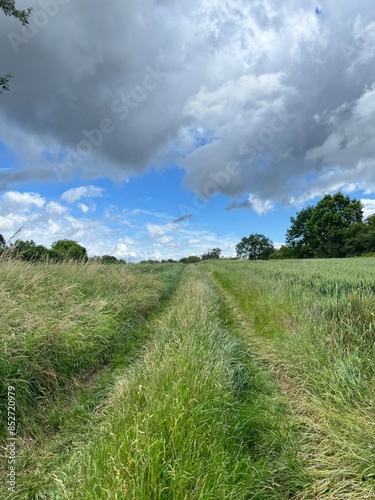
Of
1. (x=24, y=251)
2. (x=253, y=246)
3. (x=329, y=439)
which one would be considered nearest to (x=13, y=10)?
(x=24, y=251)

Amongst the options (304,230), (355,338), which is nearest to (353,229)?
(304,230)

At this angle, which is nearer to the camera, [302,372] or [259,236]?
[302,372]

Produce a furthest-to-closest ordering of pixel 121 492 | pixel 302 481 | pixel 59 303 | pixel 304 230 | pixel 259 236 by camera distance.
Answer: pixel 259 236 < pixel 304 230 < pixel 59 303 < pixel 302 481 < pixel 121 492

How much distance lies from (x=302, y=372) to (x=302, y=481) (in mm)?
1932

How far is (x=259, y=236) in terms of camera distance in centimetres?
13125

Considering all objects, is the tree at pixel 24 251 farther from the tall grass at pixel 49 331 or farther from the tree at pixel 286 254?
the tree at pixel 286 254

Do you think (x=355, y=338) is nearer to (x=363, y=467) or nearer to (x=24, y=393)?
(x=363, y=467)

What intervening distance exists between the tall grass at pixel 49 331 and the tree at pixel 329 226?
212 ft

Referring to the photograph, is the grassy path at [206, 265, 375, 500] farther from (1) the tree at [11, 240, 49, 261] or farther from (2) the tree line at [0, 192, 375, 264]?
(2) the tree line at [0, 192, 375, 264]

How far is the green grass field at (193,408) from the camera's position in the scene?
2057 mm

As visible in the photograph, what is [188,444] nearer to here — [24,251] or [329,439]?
[329,439]

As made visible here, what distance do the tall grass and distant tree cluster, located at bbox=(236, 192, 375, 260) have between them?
59946mm

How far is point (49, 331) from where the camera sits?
4492 millimetres

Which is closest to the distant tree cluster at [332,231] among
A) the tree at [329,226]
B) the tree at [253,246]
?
the tree at [329,226]
